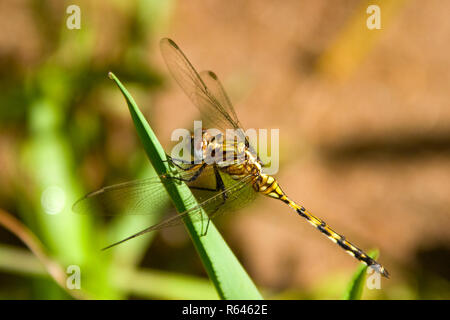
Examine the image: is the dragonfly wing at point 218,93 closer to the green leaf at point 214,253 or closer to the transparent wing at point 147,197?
the transparent wing at point 147,197

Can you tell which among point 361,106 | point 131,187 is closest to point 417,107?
point 361,106

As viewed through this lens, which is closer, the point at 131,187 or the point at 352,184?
the point at 131,187

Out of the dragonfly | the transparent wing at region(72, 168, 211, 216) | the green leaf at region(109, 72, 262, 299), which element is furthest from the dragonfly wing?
the green leaf at region(109, 72, 262, 299)

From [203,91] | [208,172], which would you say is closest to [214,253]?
[208,172]

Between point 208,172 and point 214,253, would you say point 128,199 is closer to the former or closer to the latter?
point 208,172

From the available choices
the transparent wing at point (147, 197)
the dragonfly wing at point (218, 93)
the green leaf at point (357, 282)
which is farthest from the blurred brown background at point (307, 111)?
the green leaf at point (357, 282)

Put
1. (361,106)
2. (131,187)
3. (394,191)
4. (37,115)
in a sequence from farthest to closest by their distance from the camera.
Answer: (361,106), (394,191), (37,115), (131,187)
